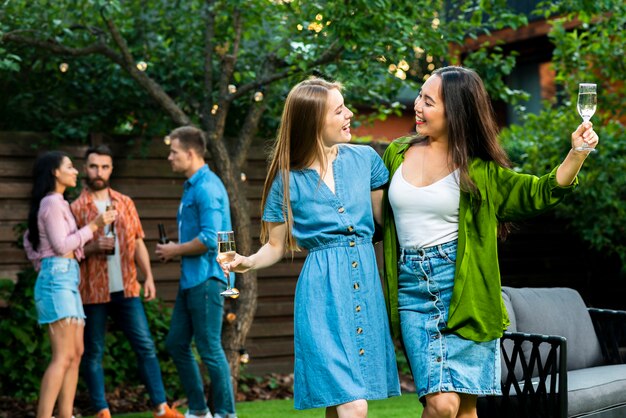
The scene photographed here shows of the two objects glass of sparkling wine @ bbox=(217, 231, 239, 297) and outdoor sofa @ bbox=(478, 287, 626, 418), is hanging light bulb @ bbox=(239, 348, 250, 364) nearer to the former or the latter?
outdoor sofa @ bbox=(478, 287, 626, 418)

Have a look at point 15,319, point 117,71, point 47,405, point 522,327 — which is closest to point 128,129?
point 117,71

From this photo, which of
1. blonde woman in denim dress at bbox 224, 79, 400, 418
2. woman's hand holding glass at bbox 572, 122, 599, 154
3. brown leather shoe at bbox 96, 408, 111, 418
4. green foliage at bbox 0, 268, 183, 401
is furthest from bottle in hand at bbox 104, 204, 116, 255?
woman's hand holding glass at bbox 572, 122, 599, 154

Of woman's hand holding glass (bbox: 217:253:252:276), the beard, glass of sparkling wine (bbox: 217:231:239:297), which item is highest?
the beard

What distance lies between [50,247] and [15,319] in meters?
1.21

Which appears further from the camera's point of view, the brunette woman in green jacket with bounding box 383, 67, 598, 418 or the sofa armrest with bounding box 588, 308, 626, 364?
the sofa armrest with bounding box 588, 308, 626, 364

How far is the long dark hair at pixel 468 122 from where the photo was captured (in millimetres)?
3965

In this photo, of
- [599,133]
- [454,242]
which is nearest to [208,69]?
[599,133]

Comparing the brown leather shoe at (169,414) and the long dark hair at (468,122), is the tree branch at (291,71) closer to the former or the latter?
the brown leather shoe at (169,414)

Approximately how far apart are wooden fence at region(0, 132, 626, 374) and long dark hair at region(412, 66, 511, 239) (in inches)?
178

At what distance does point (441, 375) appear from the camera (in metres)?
3.86

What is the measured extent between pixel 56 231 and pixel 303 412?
234 centimetres

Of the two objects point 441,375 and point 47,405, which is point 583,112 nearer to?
point 441,375

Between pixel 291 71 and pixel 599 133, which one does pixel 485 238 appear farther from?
pixel 599 133

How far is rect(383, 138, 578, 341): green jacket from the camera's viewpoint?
151 inches
